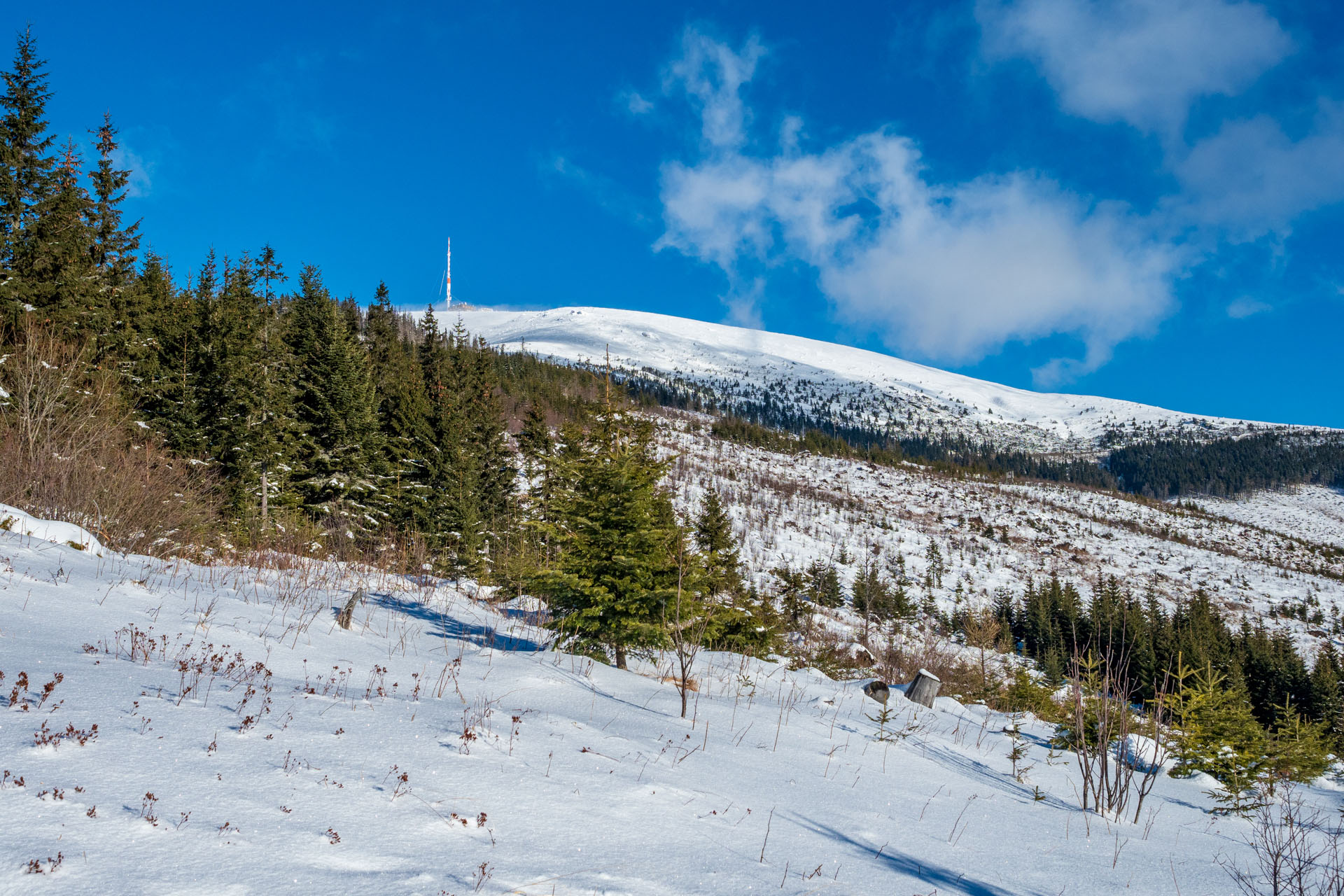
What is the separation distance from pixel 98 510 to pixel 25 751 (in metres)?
8.84

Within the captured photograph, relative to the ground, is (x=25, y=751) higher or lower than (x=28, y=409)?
lower

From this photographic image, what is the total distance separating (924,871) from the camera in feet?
11.9

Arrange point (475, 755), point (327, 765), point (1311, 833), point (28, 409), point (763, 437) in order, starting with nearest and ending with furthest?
point (327, 765) → point (475, 755) → point (1311, 833) → point (28, 409) → point (763, 437)

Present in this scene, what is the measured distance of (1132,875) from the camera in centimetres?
412

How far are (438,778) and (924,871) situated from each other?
283cm

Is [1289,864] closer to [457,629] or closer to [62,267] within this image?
[457,629]

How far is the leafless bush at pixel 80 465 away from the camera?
9.81 meters

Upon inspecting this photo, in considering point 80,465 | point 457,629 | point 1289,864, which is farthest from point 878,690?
point 80,465

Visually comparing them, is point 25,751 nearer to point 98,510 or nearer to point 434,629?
point 434,629

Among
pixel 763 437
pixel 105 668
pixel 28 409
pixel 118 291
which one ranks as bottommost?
pixel 105 668

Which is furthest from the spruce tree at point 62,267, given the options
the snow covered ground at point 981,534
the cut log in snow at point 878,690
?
the snow covered ground at point 981,534

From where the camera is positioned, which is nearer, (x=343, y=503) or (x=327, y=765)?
(x=327, y=765)

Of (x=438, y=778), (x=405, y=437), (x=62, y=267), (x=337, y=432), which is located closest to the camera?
(x=438, y=778)

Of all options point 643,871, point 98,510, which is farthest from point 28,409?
point 643,871
